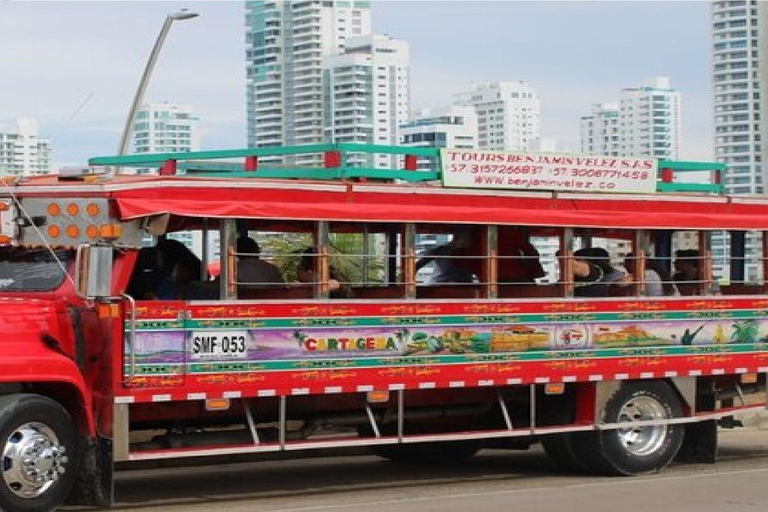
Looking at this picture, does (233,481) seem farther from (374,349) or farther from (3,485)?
(3,485)

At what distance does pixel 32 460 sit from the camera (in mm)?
10039

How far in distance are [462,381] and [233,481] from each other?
2.23 m

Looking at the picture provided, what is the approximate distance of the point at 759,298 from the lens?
14508 mm

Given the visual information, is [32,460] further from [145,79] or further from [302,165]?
[145,79]

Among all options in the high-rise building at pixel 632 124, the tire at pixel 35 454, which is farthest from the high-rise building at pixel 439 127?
the high-rise building at pixel 632 124

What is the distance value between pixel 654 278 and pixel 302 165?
3435mm

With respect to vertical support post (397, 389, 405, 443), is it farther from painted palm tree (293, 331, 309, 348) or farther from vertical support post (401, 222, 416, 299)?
painted palm tree (293, 331, 309, 348)

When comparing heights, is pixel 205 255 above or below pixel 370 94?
below

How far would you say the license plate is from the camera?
10930 mm

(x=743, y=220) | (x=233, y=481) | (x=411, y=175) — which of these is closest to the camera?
(x=411, y=175)

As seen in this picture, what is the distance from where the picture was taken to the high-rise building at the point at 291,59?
2260 inches

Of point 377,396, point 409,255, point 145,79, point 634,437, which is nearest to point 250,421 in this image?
point 377,396

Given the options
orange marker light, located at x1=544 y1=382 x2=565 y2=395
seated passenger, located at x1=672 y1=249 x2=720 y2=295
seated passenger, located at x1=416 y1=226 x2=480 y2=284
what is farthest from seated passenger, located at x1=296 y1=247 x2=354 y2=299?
seated passenger, located at x1=672 y1=249 x2=720 y2=295

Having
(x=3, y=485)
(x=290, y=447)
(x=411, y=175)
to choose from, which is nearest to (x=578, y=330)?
(x=411, y=175)
